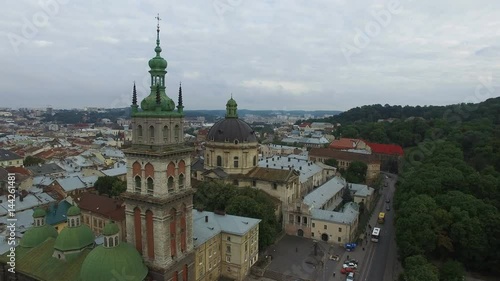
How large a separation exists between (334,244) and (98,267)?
4293 cm

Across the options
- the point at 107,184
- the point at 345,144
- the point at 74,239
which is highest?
the point at 74,239

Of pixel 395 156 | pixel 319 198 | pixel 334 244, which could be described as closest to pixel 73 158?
pixel 319 198

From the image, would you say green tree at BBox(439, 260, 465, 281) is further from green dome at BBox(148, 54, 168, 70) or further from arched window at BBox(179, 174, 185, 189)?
green dome at BBox(148, 54, 168, 70)

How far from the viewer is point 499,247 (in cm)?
4934

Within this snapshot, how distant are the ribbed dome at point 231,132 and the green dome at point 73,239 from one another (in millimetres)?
41460

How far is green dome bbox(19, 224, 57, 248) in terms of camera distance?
40562mm

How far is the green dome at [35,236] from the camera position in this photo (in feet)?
133

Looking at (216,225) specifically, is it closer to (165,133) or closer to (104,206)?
(165,133)

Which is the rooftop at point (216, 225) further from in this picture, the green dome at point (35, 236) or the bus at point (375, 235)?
the bus at point (375, 235)

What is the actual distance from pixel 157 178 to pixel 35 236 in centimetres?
1912

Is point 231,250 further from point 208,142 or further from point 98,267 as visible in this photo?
point 208,142

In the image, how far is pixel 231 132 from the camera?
77250 mm

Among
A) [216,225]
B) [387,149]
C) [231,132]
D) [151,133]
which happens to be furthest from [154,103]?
[387,149]

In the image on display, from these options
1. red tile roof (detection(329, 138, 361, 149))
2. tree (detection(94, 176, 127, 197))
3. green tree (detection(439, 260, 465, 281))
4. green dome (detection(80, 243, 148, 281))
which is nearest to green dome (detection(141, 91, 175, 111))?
green dome (detection(80, 243, 148, 281))
